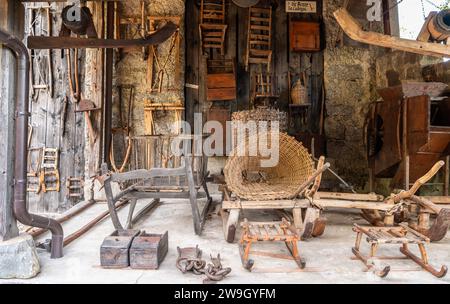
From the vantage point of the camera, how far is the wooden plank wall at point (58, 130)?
22.3 ft

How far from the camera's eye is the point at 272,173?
5.71 metres

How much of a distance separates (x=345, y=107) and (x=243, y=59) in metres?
2.39

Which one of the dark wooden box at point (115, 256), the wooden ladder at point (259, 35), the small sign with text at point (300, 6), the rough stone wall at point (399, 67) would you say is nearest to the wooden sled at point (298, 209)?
the dark wooden box at point (115, 256)

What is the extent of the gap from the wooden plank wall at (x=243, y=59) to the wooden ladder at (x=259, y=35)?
16 cm

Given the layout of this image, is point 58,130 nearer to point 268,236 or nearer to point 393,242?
Result: point 268,236

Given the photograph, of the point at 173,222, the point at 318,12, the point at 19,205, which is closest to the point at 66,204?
the point at 173,222

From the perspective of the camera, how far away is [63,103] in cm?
679

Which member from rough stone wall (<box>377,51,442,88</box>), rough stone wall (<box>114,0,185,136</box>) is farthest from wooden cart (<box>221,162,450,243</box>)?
rough stone wall (<box>114,0,185,136</box>)

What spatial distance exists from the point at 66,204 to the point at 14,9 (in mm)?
4731

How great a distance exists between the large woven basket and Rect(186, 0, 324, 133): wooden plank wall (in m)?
1.87

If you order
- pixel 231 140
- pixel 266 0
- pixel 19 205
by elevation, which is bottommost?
pixel 19 205

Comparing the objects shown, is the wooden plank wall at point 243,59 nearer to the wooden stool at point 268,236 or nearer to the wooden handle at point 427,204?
the wooden handle at point 427,204

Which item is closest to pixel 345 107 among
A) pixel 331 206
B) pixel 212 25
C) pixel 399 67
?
pixel 399 67
